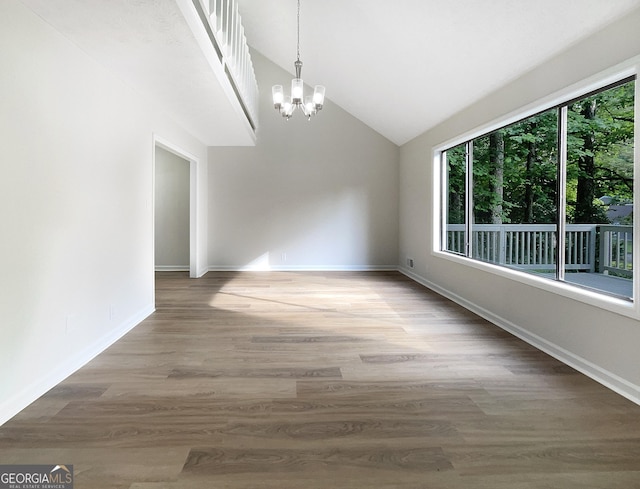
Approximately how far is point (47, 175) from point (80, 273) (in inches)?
30.7

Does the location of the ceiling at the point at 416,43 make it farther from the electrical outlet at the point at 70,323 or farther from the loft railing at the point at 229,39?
the electrical outlet at the point at 70,323

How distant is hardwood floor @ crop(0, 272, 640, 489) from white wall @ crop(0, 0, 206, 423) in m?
0.26

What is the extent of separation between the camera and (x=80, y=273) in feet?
8.68

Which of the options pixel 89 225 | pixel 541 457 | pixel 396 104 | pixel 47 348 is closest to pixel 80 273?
pixel 89 225

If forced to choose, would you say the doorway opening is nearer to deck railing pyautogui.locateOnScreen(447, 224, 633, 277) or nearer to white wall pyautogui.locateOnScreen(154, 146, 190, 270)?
white wall pyautogui.locateOnScreen(154, 146, 190, 270)

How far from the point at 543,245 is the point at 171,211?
6847 mm

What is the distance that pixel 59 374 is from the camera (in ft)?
7.79

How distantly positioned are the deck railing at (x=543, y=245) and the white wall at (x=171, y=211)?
506 cm

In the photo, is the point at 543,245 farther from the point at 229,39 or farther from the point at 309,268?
the point at 229,39

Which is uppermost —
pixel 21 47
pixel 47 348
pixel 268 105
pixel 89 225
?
pixel 268 105

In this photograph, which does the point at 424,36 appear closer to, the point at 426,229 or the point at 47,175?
the point at 426,229

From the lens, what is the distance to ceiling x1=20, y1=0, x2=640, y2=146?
7.63ft

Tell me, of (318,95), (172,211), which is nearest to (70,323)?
(318,95)

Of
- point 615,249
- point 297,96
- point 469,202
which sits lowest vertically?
point 615,249
